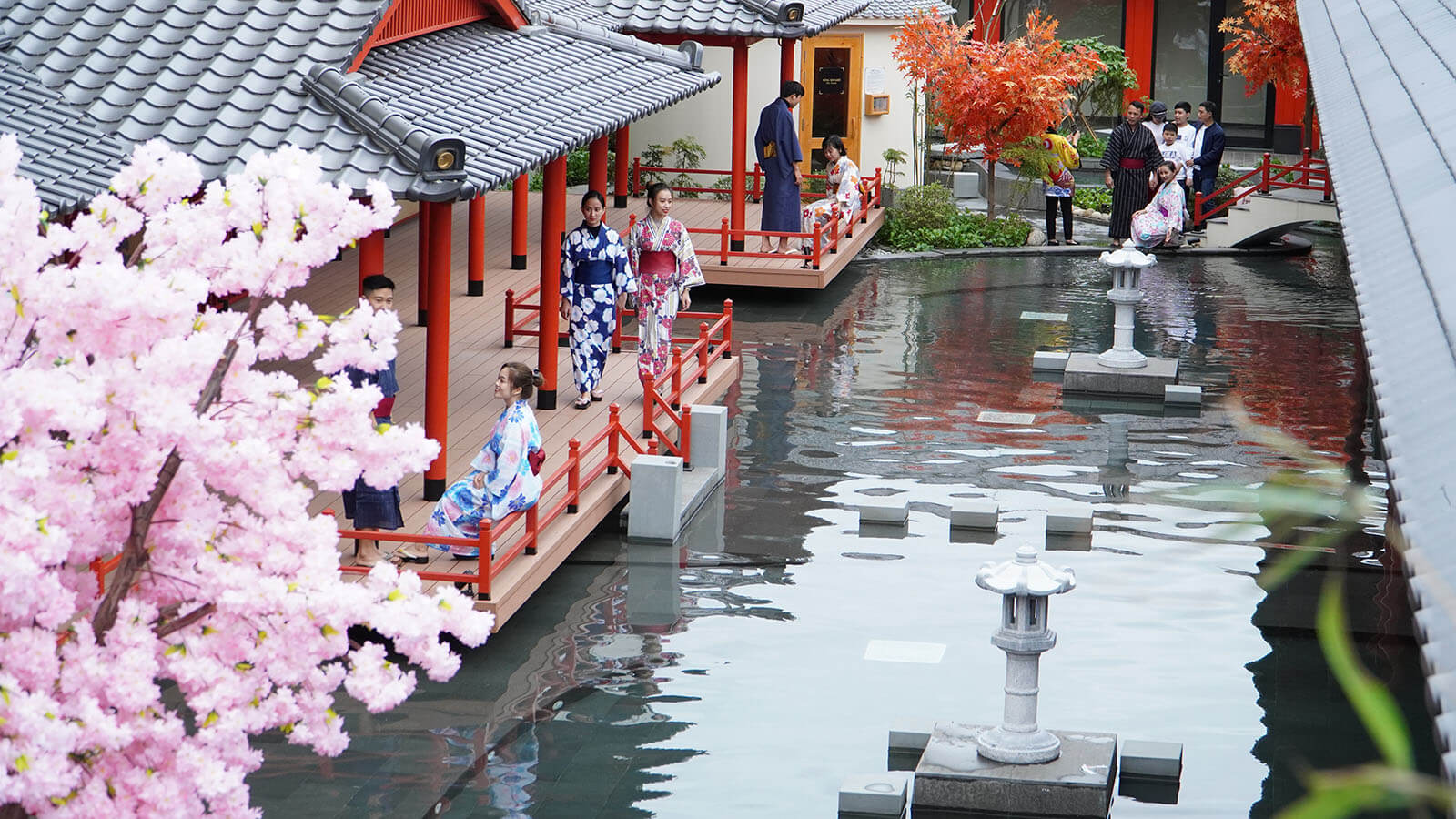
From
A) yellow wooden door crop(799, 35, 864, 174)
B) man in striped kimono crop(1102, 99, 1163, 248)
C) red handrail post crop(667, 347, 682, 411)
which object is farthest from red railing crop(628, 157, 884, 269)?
red handrail post crop(667, 347, 682, 411)

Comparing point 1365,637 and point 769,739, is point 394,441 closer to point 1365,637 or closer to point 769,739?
point 769,739

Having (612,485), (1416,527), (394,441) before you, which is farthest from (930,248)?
(1416,527)

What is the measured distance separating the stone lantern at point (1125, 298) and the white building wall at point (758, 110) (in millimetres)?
8545

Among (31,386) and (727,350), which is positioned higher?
(31,386)

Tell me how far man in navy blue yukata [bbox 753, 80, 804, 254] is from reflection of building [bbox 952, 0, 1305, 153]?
14.2 meters

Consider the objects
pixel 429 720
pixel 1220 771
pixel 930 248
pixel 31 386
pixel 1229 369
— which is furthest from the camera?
pixel 930 248

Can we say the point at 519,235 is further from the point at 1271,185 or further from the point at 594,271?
the point at 1271,185

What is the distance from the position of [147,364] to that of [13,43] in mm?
6583

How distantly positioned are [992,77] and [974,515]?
1178 cm

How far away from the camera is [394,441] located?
5250mm

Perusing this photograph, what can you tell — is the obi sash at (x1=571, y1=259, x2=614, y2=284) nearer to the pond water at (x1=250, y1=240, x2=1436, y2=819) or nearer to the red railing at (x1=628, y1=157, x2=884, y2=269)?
the pond water at (x1=250, y1=240, x2=1436, y2=819)

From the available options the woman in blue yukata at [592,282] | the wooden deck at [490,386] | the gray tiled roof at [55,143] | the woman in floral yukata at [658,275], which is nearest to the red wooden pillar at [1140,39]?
the wooden deck at [490,386]

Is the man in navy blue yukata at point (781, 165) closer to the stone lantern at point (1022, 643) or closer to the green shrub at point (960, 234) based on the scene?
the green shrub at point (960, 234)

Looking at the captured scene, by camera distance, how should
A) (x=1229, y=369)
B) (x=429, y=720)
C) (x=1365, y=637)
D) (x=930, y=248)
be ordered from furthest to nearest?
(x=930, y=248), (x=1229, y=369), (x=1365, y=637), (x=429, y=720)
